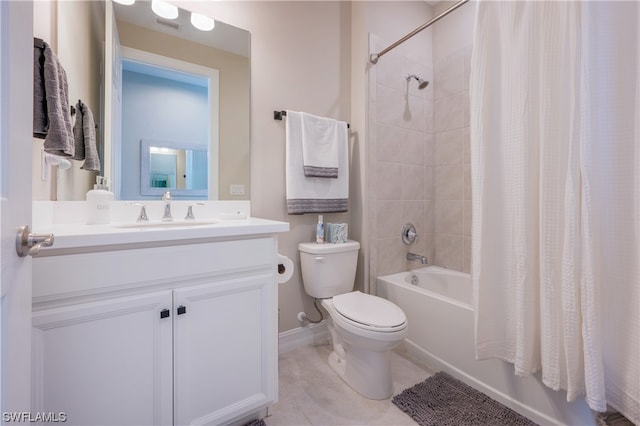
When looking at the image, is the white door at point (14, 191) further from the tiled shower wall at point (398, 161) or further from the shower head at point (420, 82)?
the shower head at point (420, 82)

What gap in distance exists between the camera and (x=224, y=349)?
1109 millimetres

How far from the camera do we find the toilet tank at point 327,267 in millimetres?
1745

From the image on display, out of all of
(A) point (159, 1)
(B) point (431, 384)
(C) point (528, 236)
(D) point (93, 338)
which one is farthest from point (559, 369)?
(A) point (159, 1)

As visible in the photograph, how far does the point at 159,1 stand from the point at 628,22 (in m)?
1.96

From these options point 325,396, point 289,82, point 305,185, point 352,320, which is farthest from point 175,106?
point 325,396

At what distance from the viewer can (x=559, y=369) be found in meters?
1.07

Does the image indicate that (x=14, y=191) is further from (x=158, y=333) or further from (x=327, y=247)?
(x=327, y=247)

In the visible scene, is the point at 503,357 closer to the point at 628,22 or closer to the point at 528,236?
the point at 528,236

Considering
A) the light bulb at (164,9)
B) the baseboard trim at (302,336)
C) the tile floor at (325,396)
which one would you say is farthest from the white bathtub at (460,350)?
the light bulb at (164,9)

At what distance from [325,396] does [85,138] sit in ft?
5.39

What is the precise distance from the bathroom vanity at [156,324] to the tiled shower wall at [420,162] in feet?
3.49

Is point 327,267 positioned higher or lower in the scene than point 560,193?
lower

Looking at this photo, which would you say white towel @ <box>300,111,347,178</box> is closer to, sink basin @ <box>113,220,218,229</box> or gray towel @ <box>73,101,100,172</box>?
sink basin @ <box>113,220,218,229</box>

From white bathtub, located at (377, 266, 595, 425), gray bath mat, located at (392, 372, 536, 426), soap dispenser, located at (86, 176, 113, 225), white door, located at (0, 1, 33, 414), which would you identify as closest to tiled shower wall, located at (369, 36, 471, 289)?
white bathtub, located at (377, 266, 595, 425)
